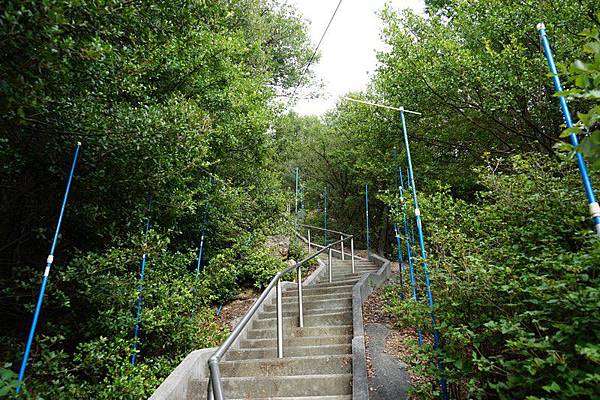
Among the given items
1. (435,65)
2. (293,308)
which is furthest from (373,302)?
(435,65)

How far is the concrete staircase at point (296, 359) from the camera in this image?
9.80ft

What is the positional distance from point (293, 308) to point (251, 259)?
1.98m

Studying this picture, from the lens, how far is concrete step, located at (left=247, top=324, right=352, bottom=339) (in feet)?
13.5

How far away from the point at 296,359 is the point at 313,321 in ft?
4.62

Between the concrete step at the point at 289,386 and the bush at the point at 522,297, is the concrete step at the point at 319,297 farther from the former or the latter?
the bush at the point at 522,297

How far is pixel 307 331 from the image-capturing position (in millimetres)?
4230

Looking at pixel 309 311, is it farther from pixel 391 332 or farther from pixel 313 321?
pixel 391 332

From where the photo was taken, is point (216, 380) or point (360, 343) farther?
point (360, 343)

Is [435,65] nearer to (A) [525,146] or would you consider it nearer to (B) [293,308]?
(A) [525,146]

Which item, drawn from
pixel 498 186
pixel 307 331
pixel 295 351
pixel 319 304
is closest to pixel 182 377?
pixel 295 351

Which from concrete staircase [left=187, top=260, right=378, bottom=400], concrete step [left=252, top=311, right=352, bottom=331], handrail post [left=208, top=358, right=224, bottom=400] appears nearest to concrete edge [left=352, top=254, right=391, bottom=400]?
concrete staircase [left=187, top=260, right=378, bottom=400]

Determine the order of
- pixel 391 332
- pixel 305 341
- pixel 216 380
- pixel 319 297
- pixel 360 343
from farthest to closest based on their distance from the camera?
pixel 319 297, pixel 391 332, pixel 305 341, pixel 360 343, pixel 216 380

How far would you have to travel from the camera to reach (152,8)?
3.20 m

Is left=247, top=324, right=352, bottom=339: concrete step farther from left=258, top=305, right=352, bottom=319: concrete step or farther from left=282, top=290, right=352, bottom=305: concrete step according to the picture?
left=282, top=290, right=352, bottom=305: concrete step
